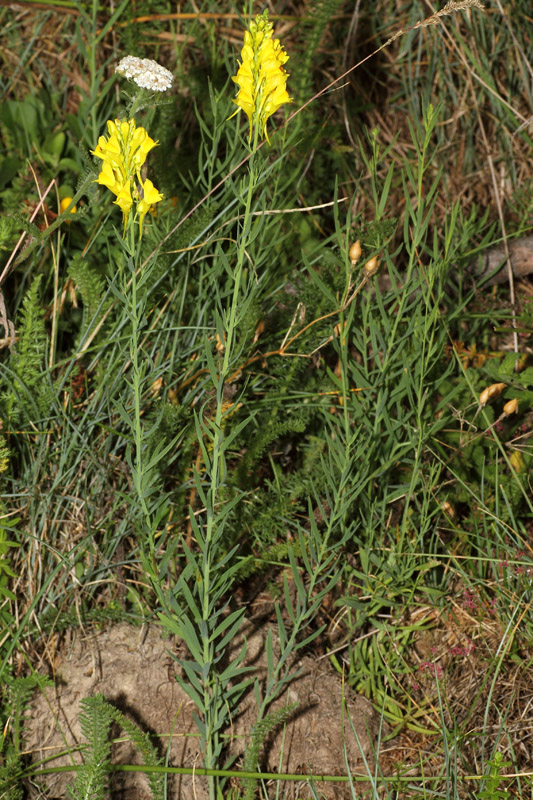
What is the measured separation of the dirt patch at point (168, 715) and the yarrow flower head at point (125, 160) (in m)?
0.99

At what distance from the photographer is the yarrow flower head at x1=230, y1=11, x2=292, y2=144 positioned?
3.47 ft

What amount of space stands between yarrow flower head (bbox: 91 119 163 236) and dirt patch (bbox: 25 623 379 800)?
991 millimetres

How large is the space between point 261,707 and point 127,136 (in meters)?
1.04

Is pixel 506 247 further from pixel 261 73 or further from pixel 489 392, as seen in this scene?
pixel 261 73

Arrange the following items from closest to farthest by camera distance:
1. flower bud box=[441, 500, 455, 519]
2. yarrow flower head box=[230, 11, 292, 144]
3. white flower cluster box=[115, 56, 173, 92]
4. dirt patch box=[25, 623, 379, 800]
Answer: yarrow flower head box=[230, 11, 292, 144] < white flower cluster box=[115, 56, 173, 92] < dirt patch box=[25, 623, 379, 800] < flower bud box=[441, 500, 455, 519]

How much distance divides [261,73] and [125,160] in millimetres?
231

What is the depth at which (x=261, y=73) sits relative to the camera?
3.51 ft

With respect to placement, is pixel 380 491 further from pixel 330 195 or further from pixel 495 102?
pixel 495 102

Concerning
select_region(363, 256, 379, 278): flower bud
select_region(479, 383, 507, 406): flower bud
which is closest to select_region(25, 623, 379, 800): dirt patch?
select_region(479, 383, 507, 406): flower bud

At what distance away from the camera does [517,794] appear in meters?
1.47

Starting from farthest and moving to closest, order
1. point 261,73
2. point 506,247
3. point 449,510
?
point 506,247, point 449,510, point 261,73

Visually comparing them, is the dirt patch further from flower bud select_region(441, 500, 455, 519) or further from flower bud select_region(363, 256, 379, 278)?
flower bud select_region(363, 256, 379, 278)

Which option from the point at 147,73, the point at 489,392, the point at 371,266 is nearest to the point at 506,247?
the point at 489,392

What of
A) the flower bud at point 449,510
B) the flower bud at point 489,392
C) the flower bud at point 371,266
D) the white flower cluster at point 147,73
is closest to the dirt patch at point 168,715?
the flower bud at point 449,510
